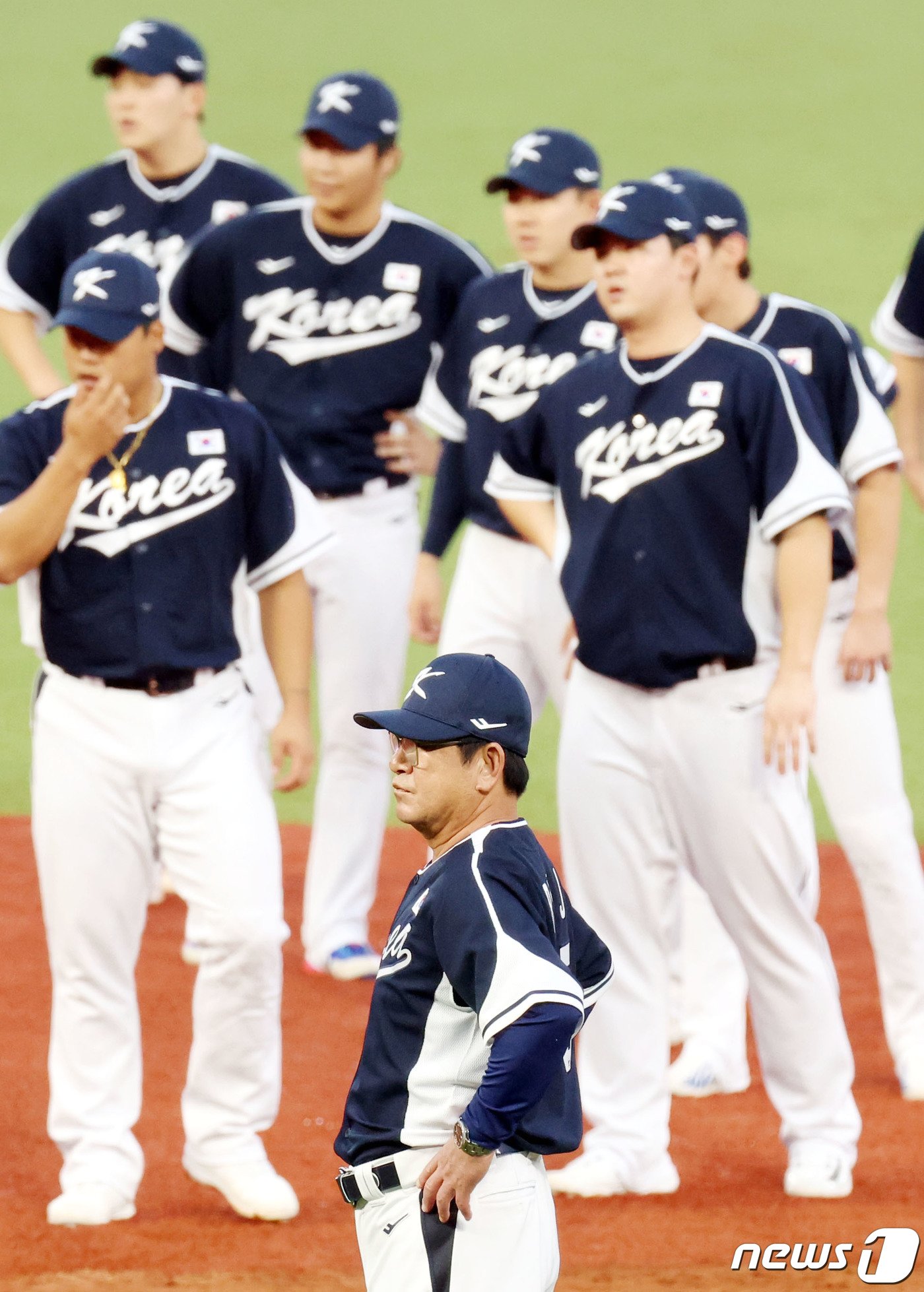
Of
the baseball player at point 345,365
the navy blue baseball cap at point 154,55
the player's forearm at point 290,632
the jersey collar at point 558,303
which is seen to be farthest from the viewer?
the navy blue baseball cap at point 154,55

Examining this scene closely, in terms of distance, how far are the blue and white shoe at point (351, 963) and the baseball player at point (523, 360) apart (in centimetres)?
89

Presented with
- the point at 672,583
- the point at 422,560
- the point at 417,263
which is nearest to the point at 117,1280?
the point at 672,583

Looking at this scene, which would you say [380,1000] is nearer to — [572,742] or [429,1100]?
[429,1100]

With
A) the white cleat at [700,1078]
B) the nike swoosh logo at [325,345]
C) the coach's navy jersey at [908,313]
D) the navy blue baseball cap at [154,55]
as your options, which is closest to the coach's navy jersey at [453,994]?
the white cleat at [700,1078]

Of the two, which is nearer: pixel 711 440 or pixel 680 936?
pixel 711 440

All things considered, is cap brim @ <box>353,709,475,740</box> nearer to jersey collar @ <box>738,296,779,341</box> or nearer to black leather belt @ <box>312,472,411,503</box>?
jersey collar @ <box>738,296,779,341</box>

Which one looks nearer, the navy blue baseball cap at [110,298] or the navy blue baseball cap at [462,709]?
the navy blue baseball cap at [462,709]

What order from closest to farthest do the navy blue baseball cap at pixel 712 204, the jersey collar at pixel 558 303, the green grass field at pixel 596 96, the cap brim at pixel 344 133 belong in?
the navy blue baseball cap at pixel 712 204 → the jersey collar at pixel 558 303 → the cap brim at pixel 344 133 → the green grass field at pixel 596 96

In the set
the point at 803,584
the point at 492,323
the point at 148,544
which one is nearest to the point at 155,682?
the point at 148,544

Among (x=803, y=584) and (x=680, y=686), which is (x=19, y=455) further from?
(x=803, y=584)

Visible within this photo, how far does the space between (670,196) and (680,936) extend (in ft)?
6.93

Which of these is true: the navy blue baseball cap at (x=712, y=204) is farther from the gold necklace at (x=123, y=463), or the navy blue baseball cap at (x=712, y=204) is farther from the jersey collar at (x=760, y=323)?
the gold necklace at (x=123, y=463)

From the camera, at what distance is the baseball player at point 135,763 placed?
14.0 feet

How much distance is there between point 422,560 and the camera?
5832 mm
